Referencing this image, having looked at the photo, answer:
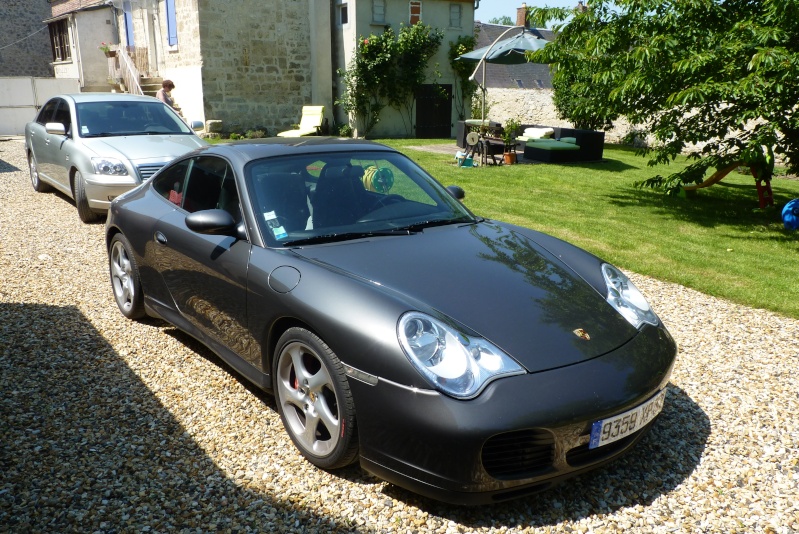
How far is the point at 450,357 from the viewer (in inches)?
106

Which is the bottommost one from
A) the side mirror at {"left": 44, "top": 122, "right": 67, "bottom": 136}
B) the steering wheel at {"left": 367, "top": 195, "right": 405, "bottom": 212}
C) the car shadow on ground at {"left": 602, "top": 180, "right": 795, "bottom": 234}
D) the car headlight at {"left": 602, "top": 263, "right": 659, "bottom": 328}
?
→ the car shadow on ground at {"left": 602, "top": 180, "right": 795, "bottom": 234}

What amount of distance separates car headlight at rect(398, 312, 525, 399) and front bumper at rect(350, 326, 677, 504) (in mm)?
49

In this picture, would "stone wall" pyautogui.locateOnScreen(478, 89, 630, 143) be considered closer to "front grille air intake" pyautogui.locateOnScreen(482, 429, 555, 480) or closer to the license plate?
the license plate

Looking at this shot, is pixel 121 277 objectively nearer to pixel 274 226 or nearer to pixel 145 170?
pixel 274 226

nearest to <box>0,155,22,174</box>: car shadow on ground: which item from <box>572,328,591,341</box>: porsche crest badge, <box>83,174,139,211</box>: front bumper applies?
<box>83,174,139,211</box>: front bumper

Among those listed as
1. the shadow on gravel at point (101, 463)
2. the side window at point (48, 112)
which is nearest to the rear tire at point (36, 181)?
the side window at point (48, 112)

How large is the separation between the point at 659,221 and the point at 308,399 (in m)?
7.81

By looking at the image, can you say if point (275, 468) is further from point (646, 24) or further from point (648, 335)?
point (646, 24)

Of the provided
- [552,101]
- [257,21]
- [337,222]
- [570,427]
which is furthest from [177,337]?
[552,101]

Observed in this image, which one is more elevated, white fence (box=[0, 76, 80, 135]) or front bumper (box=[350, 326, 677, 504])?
white fence (box=[0, 76, 80, 135])

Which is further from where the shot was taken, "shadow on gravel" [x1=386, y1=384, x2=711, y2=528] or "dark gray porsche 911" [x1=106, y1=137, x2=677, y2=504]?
"shadow on gravel" [x1=386, y1=384, x2=711, y2=528]

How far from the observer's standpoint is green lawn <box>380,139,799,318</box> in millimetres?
6656

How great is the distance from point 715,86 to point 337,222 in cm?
662

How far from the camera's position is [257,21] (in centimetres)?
2128
